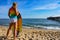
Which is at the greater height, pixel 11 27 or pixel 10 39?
pixel 11 27

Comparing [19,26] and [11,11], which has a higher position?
[11,11]

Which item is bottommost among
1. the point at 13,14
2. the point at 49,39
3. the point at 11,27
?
the point at 49,39

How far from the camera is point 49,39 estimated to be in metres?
8.70

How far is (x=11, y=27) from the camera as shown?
7832 millimetres

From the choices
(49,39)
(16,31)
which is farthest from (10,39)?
(49,39)

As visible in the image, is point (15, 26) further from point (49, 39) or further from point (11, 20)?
point (49, 39)

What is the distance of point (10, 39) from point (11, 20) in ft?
2.56

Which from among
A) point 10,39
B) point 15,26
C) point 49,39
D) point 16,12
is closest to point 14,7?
point 16,12

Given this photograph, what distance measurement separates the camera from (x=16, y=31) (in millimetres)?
7871

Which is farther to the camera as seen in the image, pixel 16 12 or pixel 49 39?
pixel 49 39

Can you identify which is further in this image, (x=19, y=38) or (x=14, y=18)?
(x=19, y=38)

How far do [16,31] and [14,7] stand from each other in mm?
981

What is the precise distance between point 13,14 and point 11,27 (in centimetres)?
54

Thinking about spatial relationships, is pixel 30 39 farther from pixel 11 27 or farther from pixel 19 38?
pixel 11 27
